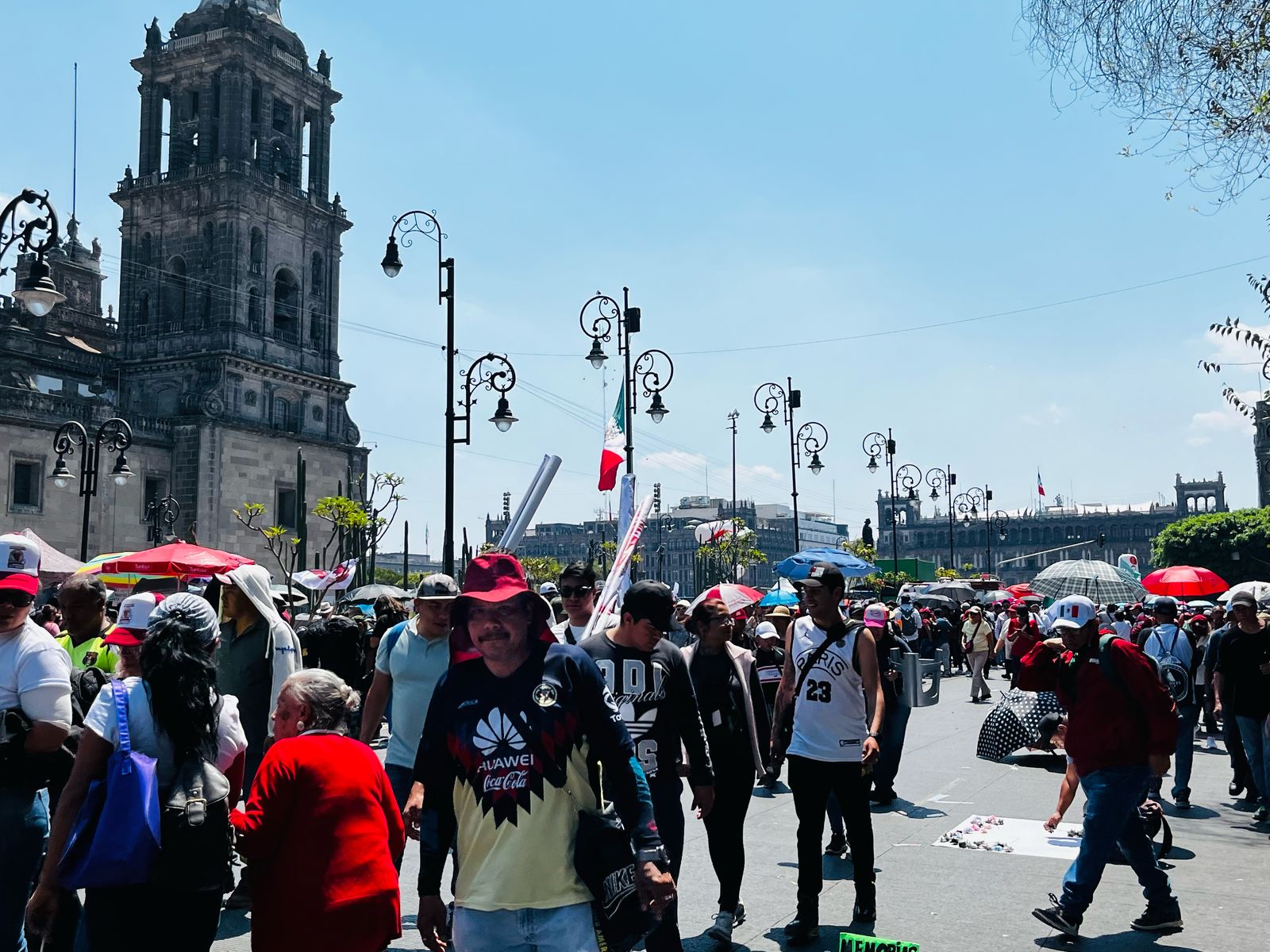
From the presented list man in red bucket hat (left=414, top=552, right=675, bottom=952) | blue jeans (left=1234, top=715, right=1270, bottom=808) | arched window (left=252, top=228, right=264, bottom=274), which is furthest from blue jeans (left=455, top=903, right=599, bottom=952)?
arched window (left=252, top=228, right=264, bottom=274)

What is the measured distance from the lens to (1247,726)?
900 cm

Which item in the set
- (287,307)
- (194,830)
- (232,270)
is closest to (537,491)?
(194,830)

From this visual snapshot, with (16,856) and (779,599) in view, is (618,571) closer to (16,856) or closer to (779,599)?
(16,856)

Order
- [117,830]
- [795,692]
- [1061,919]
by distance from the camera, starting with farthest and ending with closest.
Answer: [795,692] → [1061,919] → [117,830]

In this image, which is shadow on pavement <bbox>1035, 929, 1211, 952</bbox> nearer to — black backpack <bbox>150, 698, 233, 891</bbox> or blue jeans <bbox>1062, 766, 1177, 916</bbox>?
blue jeans <bbox>1062, 766, 1177, 916</bbox>

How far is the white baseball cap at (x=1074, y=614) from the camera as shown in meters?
5.90

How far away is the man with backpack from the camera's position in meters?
9.61

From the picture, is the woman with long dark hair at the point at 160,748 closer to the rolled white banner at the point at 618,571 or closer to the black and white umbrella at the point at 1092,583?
the rolled white banner at the point at 618,571

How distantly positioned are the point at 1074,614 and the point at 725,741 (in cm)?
198

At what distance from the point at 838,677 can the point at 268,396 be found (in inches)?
A: 2023

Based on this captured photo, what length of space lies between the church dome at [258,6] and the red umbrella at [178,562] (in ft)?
158

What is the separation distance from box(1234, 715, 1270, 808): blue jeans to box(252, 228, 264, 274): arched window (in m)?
50.8

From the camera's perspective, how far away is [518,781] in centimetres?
330

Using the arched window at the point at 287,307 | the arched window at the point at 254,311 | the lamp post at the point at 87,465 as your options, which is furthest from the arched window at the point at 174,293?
the lamp post at the point at 87,465
